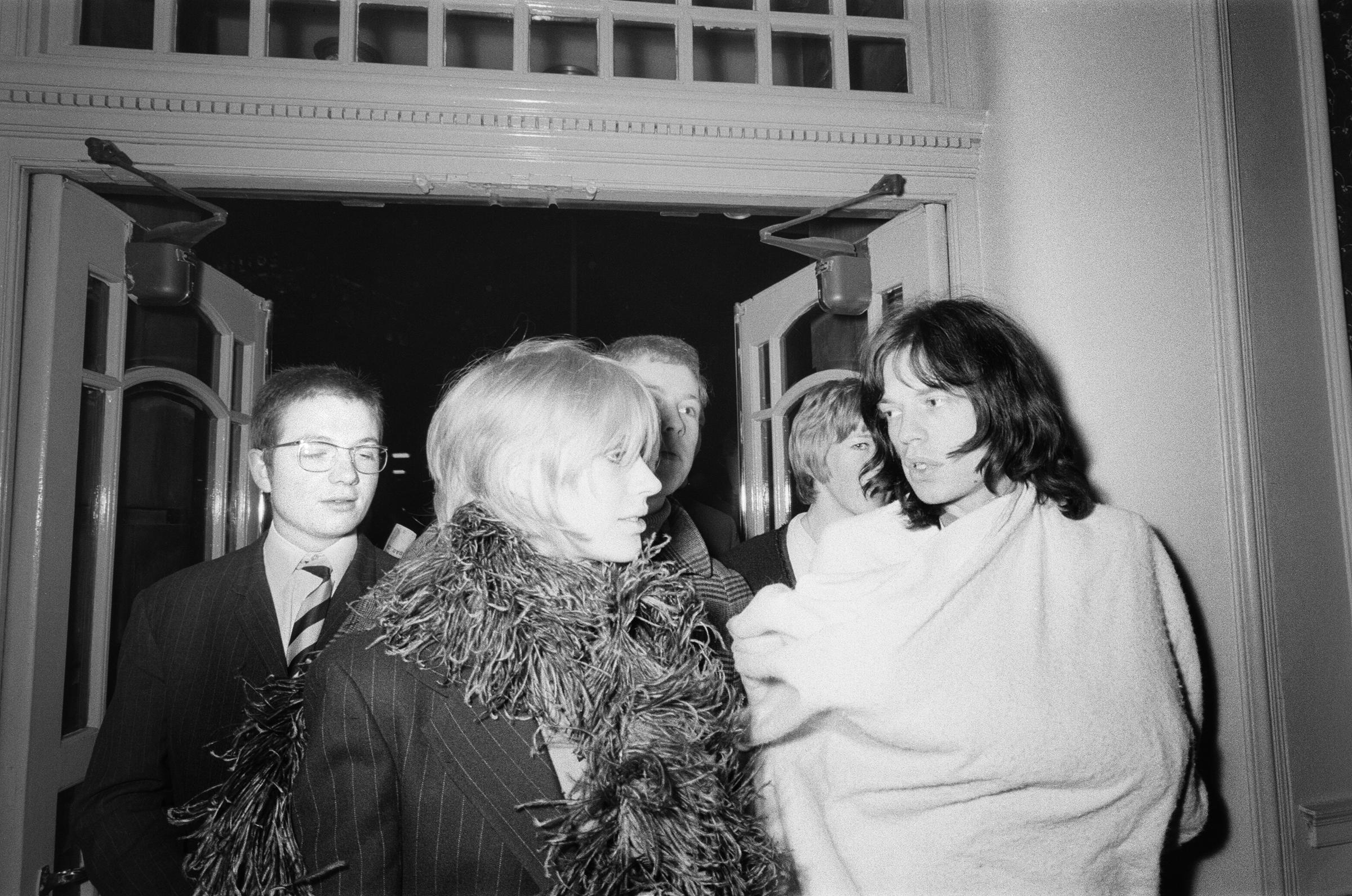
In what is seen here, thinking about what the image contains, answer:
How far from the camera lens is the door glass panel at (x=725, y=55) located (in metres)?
1.58

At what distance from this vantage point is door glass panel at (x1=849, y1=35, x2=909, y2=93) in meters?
1.62

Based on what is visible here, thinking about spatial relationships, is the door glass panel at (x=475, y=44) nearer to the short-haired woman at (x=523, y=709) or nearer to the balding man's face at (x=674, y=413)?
the balding man's face at (x=674, y=413)

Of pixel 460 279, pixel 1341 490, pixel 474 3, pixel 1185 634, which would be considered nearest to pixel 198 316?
pixel 474 3

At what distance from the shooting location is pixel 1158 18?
1435 millimetres

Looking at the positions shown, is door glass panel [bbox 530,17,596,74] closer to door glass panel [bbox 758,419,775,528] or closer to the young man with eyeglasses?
the young man with eyeglasses

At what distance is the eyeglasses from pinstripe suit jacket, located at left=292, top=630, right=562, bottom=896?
56cm

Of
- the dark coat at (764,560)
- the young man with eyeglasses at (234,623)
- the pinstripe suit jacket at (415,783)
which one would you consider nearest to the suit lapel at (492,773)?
the pinstripe suit jacket at (415,783)

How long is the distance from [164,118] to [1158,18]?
1.88 meters

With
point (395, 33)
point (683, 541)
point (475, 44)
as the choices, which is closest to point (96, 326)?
point (395, 33)

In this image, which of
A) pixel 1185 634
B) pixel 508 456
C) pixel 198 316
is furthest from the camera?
pixel 198 316

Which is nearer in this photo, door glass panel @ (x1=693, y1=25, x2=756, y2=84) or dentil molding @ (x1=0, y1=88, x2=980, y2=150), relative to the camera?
dentil molding @ (x1=0, y1=88, x2=980, y2=150)

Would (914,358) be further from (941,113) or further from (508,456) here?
(941,113)

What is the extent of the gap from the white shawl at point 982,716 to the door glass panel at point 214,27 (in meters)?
1.47

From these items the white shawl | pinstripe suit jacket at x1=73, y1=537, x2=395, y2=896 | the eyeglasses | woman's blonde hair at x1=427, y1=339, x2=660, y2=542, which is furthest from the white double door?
the white shawl
